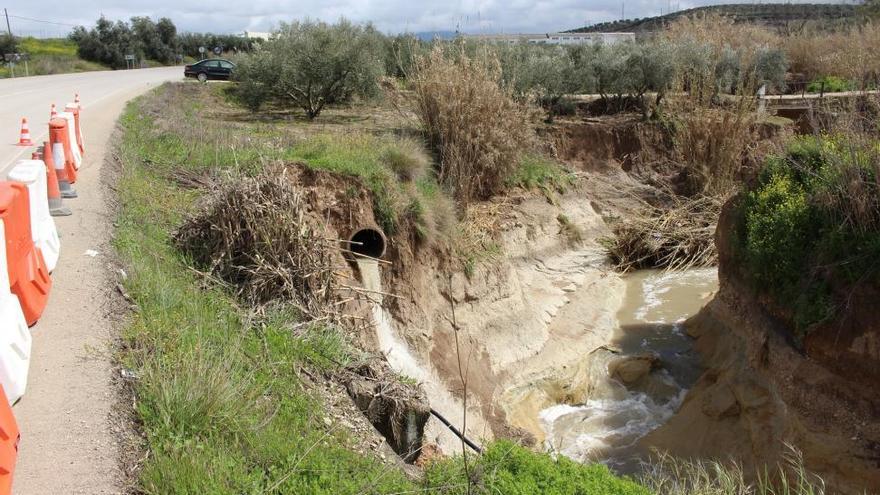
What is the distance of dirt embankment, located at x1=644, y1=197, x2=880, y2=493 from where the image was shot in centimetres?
862

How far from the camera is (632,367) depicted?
12422mm

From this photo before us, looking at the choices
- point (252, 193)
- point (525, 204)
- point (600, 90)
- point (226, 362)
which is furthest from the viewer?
point (600, 90)

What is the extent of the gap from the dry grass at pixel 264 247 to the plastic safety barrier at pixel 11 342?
2.85 metres

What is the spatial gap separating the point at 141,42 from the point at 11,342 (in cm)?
5597

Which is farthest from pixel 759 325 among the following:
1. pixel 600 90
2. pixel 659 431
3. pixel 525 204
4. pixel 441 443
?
pixel 600 90

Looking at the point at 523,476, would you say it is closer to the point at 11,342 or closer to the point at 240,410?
the point at 240,410

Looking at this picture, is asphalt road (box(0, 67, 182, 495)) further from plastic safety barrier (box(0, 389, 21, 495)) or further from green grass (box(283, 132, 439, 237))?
green grass (box(283, 132, 439, 237))

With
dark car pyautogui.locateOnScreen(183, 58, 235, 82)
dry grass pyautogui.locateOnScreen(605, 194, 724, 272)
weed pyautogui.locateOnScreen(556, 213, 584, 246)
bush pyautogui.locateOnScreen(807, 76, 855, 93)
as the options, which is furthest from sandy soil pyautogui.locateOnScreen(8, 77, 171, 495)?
dark car pyautogui.locateOnScreen(183, 58, 235, 82)

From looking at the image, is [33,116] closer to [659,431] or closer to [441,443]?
[441,443]

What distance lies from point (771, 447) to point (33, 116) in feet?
57.1

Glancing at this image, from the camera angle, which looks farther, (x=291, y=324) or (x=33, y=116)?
(x=33, y=116)

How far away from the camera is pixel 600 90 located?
2270 cm

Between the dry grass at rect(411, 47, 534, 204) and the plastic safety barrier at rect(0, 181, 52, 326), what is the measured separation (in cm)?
857

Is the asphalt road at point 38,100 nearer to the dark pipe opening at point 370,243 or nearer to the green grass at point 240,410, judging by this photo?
the dark pipe opening at point 370,243
